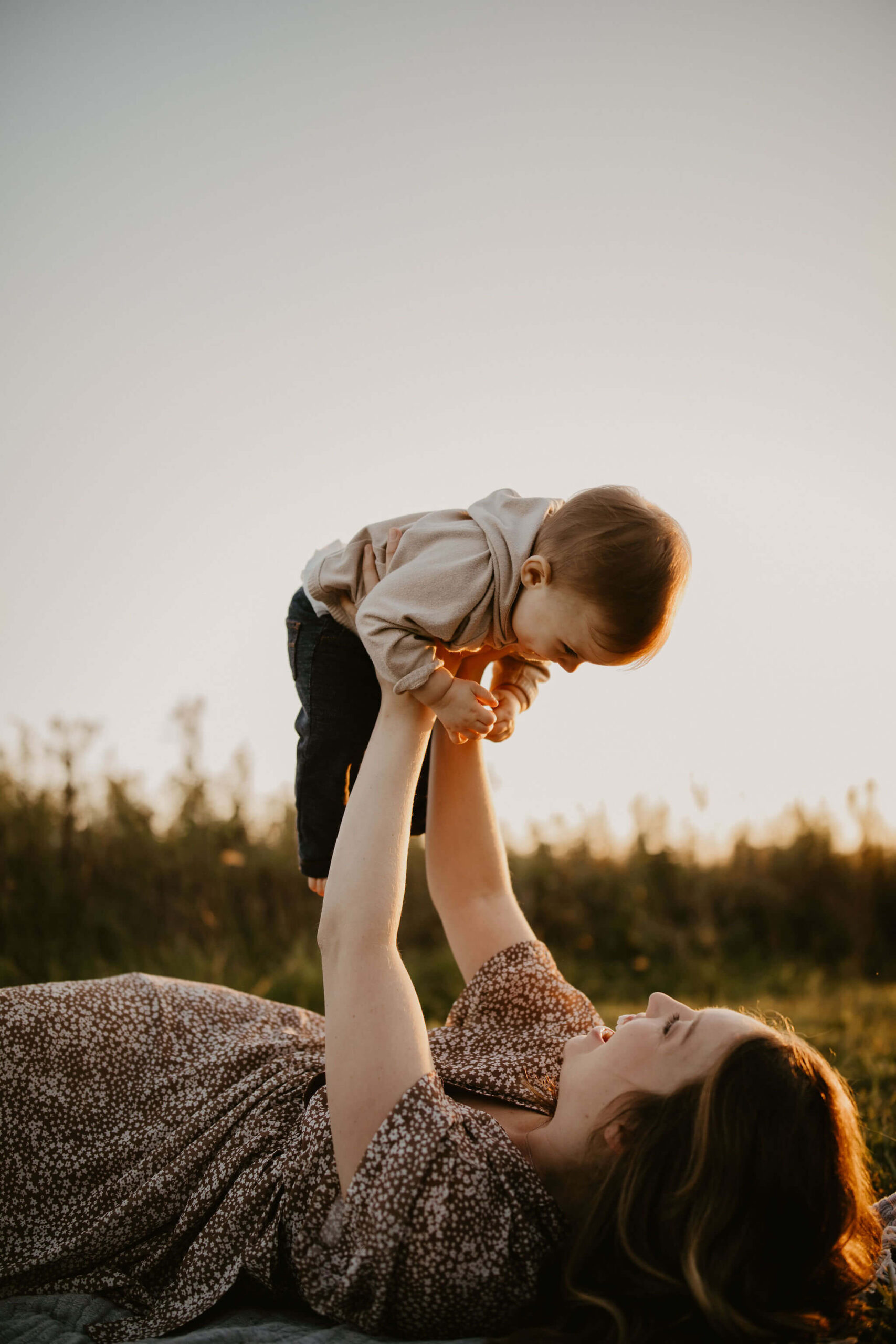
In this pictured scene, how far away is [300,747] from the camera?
2.50 m

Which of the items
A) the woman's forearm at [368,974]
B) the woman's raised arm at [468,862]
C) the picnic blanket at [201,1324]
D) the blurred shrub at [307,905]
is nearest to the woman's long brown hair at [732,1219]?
the picnic blanket at [201,1324]

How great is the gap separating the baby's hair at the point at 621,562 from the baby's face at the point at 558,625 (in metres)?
0.02

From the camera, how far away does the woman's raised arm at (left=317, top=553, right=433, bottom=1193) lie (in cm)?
153

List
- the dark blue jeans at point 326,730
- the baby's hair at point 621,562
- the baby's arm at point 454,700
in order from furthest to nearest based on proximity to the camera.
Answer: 1. the dark blue jeans at point 326,730
2. the baby's hair at point 621,562
3. the baby's arm at point 454,700

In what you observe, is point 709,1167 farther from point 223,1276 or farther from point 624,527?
point 624,527

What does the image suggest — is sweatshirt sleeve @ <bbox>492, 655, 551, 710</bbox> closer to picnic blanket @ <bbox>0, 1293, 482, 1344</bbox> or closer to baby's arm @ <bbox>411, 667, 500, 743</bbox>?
baby's arm @ <bbox>411, 667, 500, 743</bbox>

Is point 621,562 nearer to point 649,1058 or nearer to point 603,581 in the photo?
point 603,581

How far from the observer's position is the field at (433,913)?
14.7 ft

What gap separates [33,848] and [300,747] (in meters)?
3.11

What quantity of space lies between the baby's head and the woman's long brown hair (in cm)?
90

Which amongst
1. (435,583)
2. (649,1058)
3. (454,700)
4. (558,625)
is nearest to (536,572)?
(558,625)

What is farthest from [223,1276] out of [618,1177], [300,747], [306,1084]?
[300,747]

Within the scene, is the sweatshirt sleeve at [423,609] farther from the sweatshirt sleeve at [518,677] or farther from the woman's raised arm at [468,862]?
the sweatshirt sleeve at [518,677]

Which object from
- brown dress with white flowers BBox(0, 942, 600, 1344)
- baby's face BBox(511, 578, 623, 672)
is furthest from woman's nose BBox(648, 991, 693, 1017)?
baby's face BBox(511, 578, 623, 672)
